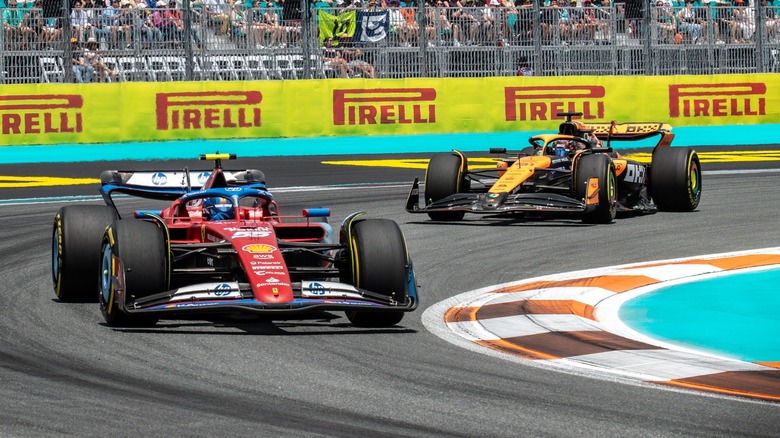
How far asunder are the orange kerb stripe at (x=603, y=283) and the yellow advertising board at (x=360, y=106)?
13.5 m

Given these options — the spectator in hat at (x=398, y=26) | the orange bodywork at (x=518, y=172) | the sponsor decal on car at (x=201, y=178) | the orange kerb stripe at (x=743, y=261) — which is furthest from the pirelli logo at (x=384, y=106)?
the sponsor decal on car at (x=201, y=178)

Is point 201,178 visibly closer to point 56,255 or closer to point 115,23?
point 56,255

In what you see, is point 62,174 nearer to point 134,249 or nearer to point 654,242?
point 654,242

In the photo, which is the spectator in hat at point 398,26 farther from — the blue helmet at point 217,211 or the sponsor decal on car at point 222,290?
the sponsor decal on car at point 222,290

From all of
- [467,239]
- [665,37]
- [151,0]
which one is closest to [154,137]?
[151,0]

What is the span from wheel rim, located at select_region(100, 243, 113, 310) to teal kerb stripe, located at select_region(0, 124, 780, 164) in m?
13.9

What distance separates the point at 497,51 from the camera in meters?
24.4

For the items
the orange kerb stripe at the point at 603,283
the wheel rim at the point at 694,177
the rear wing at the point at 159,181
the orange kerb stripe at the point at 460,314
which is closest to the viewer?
the orange kerb stripe at the point at 460,314

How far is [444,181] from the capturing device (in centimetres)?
1479

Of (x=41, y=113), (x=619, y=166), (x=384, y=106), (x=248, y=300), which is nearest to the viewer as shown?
(x=248, y=300)

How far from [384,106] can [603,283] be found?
46.5 ft

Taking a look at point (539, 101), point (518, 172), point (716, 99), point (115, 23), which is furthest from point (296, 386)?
point (716, 99)

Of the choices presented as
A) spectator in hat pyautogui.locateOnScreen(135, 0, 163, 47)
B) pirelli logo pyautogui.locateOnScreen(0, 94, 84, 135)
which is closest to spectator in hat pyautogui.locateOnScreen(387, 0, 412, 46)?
spectator in hat pyautogui.locateOnScreen(135, 0, 163, 47)

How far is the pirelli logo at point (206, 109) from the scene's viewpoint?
2298 cm
